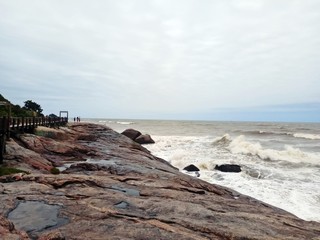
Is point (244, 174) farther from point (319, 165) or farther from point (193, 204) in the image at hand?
point (193, 204)

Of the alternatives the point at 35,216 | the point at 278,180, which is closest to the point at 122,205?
the point at 35,216

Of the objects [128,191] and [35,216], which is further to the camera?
[128,191]

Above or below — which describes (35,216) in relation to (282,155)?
above

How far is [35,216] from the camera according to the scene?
297 inches

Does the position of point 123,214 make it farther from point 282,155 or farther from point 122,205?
point 282,155

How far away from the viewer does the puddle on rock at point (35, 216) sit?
701 centimetres

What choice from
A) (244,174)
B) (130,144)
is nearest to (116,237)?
(244,174)

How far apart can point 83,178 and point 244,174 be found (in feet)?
53.9

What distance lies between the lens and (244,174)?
2425 centimetres

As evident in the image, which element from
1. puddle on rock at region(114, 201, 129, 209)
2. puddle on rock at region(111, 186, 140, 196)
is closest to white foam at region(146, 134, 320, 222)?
puddle on rock at region(111, 186, 140, 196)

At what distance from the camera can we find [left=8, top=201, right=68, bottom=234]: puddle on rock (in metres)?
7.01

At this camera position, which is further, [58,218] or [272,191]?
[272,191]

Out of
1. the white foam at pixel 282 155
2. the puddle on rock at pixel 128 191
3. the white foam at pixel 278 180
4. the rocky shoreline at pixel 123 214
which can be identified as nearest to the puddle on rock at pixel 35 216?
the rocky shoreline at pixel 123 214

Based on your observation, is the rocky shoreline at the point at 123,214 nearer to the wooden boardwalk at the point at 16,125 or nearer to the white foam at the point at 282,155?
the wooden boardwalk at the point at 16,125
